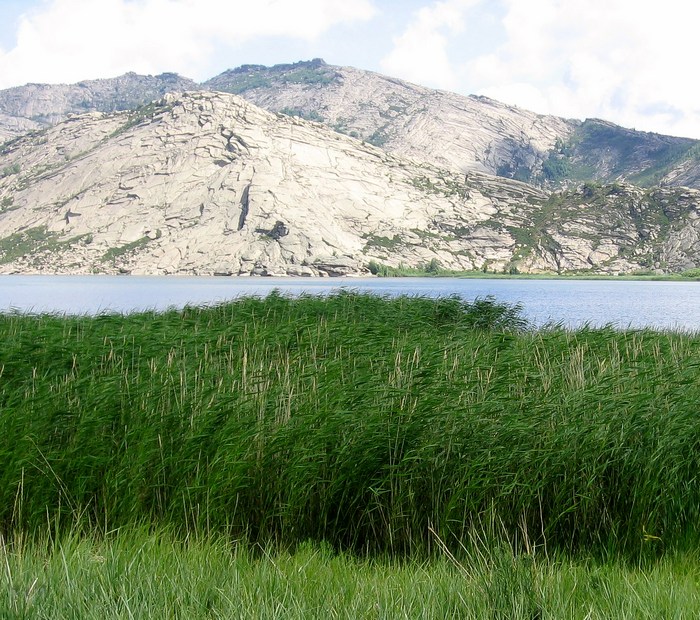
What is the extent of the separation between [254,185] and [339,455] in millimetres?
151658

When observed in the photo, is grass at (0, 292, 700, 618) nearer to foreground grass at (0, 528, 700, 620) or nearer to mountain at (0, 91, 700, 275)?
foreground grass at (0, 528, 700, 620)


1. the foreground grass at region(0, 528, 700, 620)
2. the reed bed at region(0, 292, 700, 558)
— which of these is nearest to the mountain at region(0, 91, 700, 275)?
the reed bed at region(0, 292, 700, 558)

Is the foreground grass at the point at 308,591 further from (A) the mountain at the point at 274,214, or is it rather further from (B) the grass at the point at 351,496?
(A) the mountain at the point at 274,214

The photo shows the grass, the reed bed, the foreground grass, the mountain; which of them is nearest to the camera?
the foreground grass

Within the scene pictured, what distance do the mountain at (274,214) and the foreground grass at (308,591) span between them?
13491 centimetres

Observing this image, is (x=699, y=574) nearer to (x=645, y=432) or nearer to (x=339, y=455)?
(x=645, y=432)

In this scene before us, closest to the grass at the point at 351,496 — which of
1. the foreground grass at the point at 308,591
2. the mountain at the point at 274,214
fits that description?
the foreground grass at the point at 308,591

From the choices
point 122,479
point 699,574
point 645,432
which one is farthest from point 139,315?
point 699,574

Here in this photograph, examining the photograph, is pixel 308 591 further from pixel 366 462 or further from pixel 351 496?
pixel 366 462

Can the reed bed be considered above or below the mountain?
below

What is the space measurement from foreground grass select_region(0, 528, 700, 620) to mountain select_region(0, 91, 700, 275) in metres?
135

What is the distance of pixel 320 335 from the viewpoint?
46.4 ft

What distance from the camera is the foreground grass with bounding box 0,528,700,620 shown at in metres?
4.11

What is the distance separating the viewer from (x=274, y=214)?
148 meters
